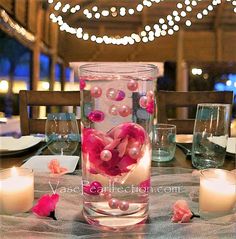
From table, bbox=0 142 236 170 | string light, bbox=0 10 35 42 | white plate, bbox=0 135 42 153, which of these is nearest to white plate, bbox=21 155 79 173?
table, bbox=0 142 236 170

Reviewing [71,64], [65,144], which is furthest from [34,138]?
[71,64]

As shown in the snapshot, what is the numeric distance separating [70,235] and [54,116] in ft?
2.21

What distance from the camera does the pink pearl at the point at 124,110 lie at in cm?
61

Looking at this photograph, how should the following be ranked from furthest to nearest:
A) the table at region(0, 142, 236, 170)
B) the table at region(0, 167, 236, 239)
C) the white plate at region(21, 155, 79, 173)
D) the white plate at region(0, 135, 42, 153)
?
the white plate at region(0, 135, 42, 153)
the table at region(0, 142, 236, 170)
the white plate at region(21, 155, 79, 173)
the table at region(0, 167, 236, 239)

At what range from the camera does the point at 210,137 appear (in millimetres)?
1033

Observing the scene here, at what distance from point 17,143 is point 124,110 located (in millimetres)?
817

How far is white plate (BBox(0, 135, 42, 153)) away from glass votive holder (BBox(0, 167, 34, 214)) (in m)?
0.54

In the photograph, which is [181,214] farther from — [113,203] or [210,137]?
[210,137]

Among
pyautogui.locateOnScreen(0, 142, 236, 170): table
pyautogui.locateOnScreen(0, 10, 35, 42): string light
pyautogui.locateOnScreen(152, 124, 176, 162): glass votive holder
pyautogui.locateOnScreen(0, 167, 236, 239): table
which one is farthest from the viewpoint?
pyautogui.locateOnScreen(0, 10, 35, 42): string light

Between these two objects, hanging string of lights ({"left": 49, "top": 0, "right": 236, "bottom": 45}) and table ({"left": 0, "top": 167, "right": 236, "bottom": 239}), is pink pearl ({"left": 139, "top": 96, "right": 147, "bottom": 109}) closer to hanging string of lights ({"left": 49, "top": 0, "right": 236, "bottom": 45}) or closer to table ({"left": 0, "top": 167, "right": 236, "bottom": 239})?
table ({"left": 0, "top": 167, "right": 236, "bottom": 239})

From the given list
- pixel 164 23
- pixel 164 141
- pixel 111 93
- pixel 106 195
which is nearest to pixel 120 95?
pixel 111 93

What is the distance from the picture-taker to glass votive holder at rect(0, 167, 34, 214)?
24.6 inches

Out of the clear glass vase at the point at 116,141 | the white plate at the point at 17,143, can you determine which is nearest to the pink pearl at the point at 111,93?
the clear glass vase at the point at 116,141

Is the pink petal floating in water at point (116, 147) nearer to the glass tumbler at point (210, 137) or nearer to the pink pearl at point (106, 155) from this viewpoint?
the pink pearl at point (106, 155)
